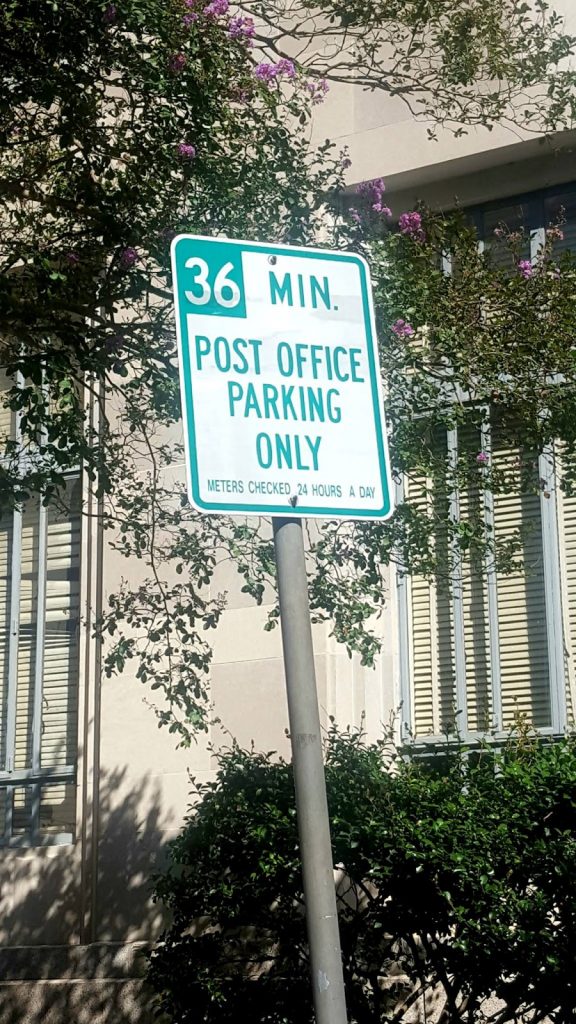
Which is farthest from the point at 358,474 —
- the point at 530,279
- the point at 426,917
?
the point at 530,279

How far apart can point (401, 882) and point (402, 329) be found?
3083 millimetres

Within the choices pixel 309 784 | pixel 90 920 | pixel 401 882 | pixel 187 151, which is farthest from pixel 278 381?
pixel 90 920

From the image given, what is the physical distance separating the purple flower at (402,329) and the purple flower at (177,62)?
1.83m

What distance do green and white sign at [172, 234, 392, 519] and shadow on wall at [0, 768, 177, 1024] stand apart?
7.12m

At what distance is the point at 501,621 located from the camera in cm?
994

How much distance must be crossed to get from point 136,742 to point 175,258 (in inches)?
302

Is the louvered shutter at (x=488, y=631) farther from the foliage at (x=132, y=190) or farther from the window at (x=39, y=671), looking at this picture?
the window at (x=39, y=671)

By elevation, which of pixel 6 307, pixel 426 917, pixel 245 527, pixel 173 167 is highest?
pixel 173 167

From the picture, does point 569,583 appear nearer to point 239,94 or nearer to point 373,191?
point 373,191

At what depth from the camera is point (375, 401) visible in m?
3.41

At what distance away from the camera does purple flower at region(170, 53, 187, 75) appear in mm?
7734

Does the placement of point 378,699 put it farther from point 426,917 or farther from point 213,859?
point 426,917

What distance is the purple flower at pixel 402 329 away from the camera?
26.6 ft

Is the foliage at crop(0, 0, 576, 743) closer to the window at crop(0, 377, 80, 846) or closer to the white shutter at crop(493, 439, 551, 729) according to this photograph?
the white shutter at crop(493, 439, 551, 729)
